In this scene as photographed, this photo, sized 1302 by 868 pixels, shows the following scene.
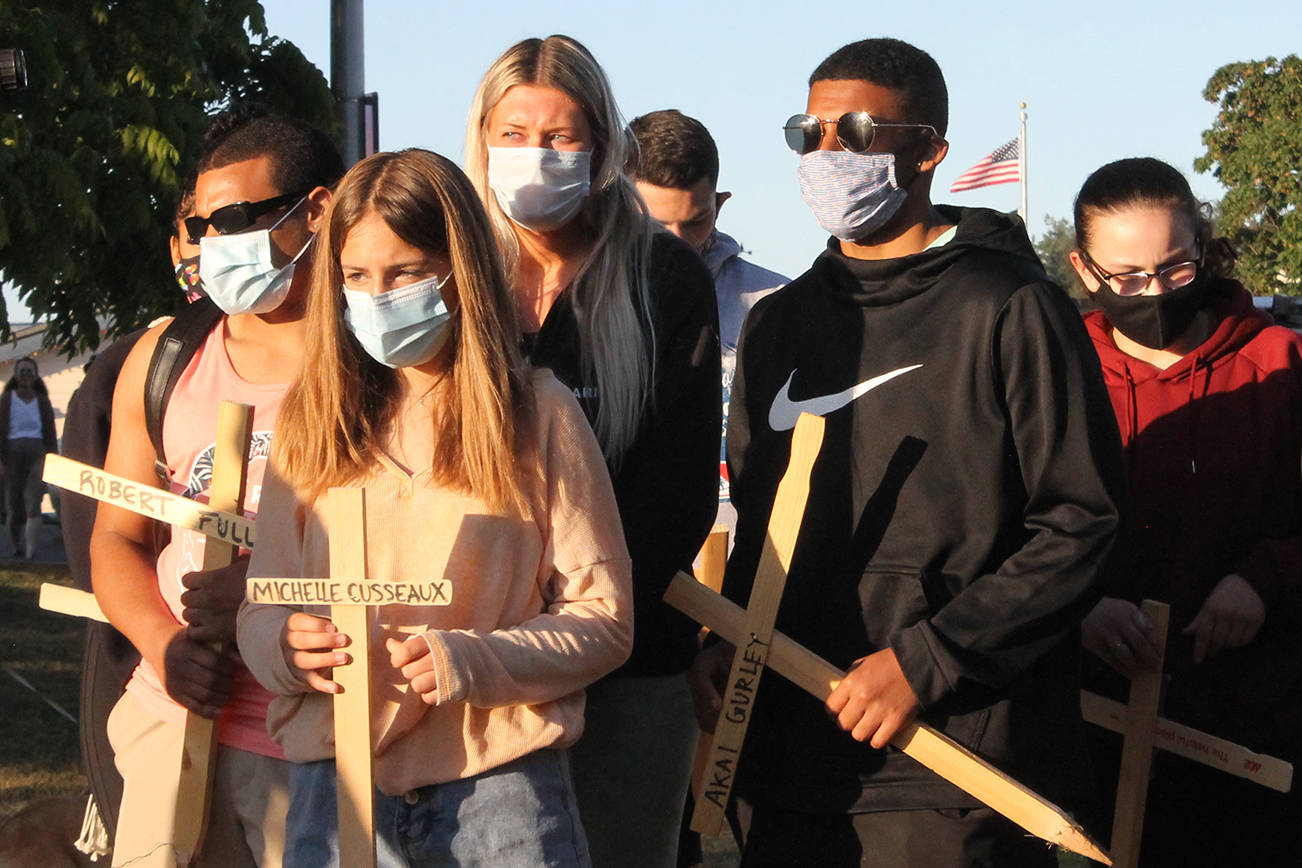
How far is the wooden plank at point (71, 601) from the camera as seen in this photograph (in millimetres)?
3600

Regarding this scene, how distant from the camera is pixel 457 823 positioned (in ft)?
8.99

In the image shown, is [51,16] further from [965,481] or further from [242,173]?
[965,481]

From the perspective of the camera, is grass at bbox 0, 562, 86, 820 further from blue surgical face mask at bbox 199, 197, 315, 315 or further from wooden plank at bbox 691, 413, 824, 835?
wooden plank at bbox 691, 413, 824, 835

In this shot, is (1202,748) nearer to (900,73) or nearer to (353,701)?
(900,73)

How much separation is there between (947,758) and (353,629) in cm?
106

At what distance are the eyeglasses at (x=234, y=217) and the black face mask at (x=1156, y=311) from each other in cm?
199

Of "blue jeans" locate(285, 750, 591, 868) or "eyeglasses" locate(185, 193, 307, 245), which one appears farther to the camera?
"eyeglasses" locate(185, 193, 307, 245)

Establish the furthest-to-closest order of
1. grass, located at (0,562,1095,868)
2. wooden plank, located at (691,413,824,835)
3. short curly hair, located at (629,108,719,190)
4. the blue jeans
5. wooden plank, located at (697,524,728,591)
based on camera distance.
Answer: grass, located at (0,562,1095,868)
short curly hair, located at (629,108,719,190)
wooden plank, located at (697,524,728,591)
wooden plank, located at (691,413,824,835)
the blue jeans

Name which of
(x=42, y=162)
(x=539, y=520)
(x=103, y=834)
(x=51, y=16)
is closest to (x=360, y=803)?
(x=539, y=520)

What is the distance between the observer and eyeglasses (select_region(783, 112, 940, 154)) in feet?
10.6

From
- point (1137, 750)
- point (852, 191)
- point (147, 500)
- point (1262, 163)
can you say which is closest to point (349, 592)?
point (147, 500)

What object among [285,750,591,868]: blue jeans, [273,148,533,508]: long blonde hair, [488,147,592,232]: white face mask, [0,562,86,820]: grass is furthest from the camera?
[0,562,86,820]: grass

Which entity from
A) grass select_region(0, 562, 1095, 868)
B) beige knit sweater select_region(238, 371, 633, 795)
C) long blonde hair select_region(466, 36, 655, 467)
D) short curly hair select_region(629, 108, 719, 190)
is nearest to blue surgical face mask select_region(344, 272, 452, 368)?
beige knit sweater select_region(238, 371, 633, 795)

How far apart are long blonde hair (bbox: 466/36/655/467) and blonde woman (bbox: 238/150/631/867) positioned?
361 mm
